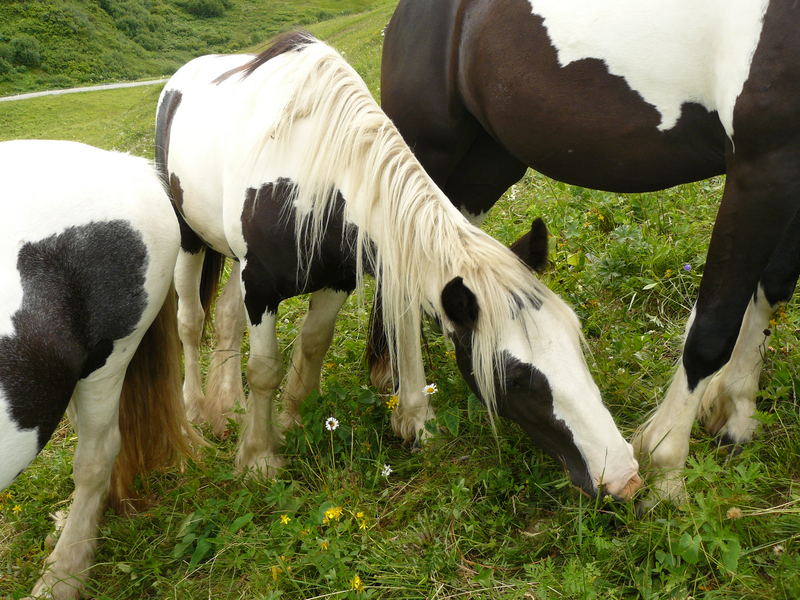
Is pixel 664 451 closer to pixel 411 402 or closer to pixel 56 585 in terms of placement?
pixel 411 402

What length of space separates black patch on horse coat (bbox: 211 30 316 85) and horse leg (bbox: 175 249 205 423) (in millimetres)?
1292

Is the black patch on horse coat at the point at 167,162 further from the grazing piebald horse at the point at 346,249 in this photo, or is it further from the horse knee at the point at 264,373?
the horse knee at the point at 264,373

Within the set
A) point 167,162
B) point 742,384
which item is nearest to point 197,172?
point 167,162

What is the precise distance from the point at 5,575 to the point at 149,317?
142cm

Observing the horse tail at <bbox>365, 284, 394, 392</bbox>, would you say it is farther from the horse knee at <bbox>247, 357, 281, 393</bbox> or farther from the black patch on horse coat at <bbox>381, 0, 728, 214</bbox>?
the black patch on horse coat at <bbox>381, 0, 728, 214</bbox>

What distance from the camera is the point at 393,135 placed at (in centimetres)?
293

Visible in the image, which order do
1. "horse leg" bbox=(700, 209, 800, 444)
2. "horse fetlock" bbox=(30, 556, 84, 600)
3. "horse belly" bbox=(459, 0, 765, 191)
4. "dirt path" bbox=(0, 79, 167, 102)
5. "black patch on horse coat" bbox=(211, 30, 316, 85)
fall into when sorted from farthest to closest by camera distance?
1. "dirt path" bbox=(0, 79, 167, 102)
2. "black patch on horse coat" bbox=(211, 30, 316, 85)
3. "horse leg" bbox=(700, 209, 800, 444)
4. "horse fetlock" bbox=(30, 556, 84, 600)
5. "horse belly" bbox=(459, 0, 765, 191)

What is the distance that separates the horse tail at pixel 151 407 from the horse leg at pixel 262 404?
0.34m

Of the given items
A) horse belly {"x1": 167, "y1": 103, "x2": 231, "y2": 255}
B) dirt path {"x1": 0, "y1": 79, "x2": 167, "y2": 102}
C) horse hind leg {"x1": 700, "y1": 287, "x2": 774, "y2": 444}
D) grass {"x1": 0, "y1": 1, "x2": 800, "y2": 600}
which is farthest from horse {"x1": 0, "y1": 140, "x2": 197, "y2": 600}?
dirt path {"x1": 0, "y1": 79, "x2": 167, "y2": 102}

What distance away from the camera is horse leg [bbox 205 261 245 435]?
4293 millimetres

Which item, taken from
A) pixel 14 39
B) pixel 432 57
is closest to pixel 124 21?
pixel 14 39

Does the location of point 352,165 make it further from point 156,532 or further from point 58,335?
point 156,532

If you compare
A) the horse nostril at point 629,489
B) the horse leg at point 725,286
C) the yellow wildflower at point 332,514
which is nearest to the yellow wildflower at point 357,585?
the yellow wildflower at point 332,514

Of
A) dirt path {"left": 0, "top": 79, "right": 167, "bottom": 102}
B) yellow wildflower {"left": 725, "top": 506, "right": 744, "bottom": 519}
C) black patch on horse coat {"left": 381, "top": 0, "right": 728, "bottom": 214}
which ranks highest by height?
black patch on horse coat {"left": 381, "top": 0, "right": 728, "bottom": 214}
